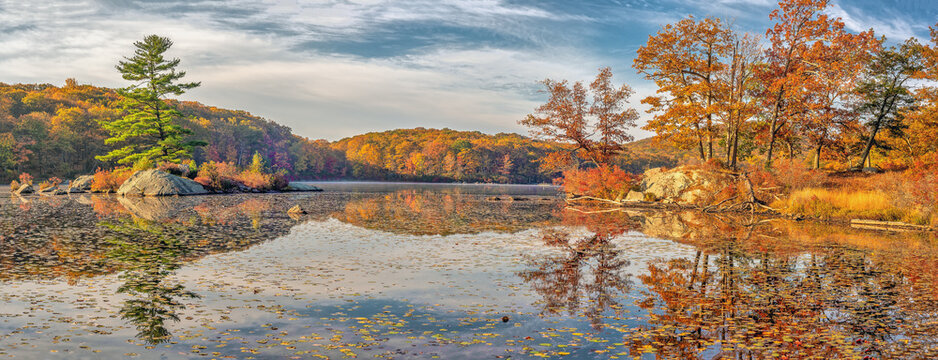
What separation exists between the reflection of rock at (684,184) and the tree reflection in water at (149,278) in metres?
31.1

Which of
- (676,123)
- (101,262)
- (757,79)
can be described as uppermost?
(757,79)

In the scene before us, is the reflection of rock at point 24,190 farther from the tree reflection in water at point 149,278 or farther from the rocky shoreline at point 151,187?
the tree reflection in water at point 149,278

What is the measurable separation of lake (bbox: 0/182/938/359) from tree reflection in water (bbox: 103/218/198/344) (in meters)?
0.05

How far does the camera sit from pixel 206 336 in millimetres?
6801

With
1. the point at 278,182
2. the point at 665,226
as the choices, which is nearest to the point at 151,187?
the point at 278,182

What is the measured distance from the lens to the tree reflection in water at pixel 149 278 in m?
7.48

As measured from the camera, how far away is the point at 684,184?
119ft

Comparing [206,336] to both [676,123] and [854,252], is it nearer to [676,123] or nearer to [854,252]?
[854,252]

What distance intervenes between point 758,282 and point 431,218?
17.3m

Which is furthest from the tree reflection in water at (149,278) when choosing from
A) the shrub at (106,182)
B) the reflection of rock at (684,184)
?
the shrub at (106,182)

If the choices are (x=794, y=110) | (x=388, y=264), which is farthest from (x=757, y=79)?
(x=388, y=264)

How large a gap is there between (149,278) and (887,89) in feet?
156

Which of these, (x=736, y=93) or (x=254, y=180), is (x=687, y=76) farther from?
(x=254, y=180)

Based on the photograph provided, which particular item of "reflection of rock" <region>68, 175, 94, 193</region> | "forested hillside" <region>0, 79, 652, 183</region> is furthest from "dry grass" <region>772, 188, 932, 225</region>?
"reflection of rock" <region>68, 175, 94, 193</region>
